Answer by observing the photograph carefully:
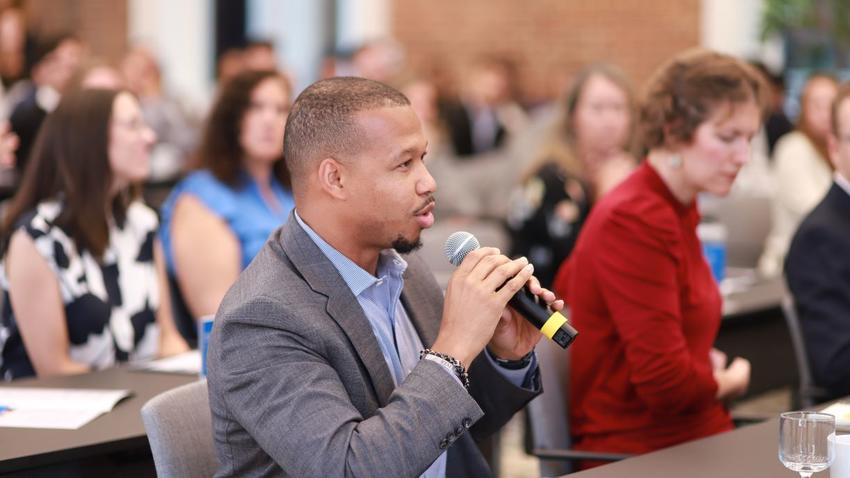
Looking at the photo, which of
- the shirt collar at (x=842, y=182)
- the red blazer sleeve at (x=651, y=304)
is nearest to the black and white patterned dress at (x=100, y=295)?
the red blazer sleeve at (x=651, y=304)

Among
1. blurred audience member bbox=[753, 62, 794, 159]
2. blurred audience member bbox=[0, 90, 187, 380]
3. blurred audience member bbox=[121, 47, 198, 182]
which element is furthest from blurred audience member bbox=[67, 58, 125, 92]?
blurred audience member bbox=[753, 62, 794, 159]

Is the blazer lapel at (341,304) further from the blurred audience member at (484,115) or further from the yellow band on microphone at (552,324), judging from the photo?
the blurred audience member at (484,115)

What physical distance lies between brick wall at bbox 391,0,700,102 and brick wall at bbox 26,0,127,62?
283cm

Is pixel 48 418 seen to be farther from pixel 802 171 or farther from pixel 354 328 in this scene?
pixel 802 171

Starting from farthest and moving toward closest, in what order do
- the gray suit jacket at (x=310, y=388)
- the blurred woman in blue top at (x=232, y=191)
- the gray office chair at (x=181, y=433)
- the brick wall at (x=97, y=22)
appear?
the brick wall at (x=97, y=22) → the blurred woman in blue top at (x=232, y=191) → the gray office chair at (x=181, y=433) → the gray suit jacket at (x=310, y=388)

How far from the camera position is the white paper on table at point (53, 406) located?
7.94 ft

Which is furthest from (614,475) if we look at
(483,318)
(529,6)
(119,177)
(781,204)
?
(529,6)

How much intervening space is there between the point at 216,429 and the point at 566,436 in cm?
117

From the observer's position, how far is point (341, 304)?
188 cm

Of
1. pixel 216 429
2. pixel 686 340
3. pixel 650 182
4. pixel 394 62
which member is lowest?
pixel 394 62

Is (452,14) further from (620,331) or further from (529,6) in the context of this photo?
(620,331)

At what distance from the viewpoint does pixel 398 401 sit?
1.75 m

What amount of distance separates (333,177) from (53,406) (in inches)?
41.2

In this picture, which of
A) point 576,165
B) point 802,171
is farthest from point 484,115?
point 576,165
